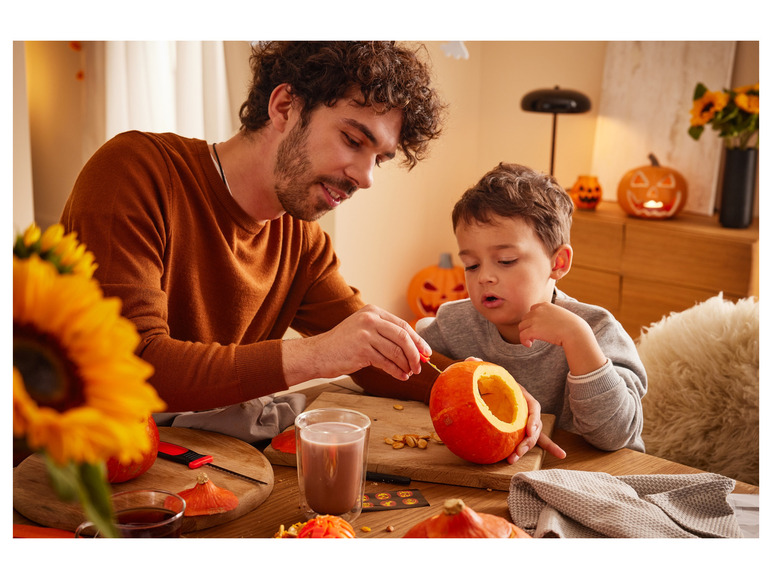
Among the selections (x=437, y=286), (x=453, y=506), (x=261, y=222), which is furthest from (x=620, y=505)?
(x=437, y=286)

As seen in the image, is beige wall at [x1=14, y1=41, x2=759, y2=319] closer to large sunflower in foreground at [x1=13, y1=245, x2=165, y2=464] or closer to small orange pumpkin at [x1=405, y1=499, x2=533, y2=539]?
small orange pumpkin at [x1=405, y1=499, x2=533, y2=539]

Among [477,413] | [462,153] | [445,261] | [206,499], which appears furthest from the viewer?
[462,153]

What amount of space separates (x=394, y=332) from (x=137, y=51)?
1.62 metres

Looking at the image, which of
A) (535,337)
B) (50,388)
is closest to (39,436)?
(50,388)

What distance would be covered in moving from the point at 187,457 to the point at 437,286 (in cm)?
266

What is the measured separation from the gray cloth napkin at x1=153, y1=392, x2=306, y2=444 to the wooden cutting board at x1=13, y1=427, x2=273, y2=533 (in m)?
0.01

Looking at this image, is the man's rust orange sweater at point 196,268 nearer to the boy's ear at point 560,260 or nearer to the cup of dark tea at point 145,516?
the cup of dark tea at point 145,516

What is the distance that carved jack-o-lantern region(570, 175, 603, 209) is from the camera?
10.8ft

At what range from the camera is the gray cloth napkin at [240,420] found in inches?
42.7

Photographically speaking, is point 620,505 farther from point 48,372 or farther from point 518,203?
point 48,372

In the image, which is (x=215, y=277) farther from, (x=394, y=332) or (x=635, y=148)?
(x=635, y=148)

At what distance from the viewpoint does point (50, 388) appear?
39 centimetres

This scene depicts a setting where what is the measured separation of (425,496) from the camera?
0.95 m

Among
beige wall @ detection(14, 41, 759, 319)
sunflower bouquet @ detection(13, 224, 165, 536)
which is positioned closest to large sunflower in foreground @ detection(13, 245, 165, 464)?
sunflower bouquet @ detection(13, 224, 165, 536)
